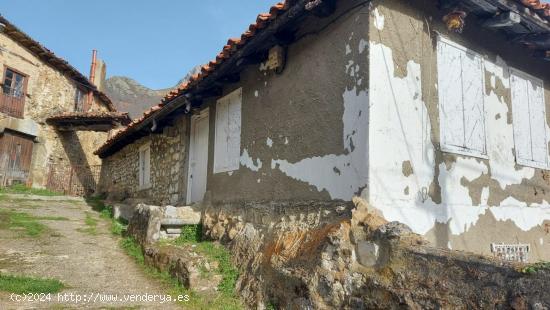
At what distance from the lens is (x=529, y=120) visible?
5875mm

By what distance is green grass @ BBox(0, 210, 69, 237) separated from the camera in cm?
791

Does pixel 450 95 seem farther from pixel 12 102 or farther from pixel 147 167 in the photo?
pixel 12 102

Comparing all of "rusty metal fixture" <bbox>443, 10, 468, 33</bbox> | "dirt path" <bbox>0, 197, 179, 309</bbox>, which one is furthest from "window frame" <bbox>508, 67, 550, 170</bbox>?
"dirt path" <bbox>0, 197, 179, 309</bbox>

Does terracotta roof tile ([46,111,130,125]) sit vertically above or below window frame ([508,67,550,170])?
above

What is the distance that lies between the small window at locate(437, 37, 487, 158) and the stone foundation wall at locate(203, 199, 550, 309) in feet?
5.68

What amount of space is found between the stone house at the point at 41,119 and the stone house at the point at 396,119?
1290 cm

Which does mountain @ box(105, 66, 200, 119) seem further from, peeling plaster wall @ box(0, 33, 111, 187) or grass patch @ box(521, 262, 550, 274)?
grass patch @ box(521, 262, 550, 274)

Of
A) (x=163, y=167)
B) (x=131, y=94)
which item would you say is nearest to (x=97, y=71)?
(x=163, y=167)

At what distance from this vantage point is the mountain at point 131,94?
56.8m

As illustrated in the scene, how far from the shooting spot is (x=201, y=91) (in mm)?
6965

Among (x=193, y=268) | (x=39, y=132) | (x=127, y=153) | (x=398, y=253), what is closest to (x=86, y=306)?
(x=193, y=268)

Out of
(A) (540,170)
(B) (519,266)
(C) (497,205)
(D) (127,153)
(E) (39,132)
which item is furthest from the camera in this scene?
(E) (39,132)

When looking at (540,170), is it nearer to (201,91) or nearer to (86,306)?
(201,91)

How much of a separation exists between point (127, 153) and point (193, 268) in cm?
986
